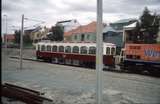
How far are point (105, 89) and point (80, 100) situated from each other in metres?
3.57

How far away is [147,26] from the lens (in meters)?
43.2

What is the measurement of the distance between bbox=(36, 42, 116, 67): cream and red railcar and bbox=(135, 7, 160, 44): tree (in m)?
9.42

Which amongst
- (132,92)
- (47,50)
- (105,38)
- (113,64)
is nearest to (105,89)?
(132,92)

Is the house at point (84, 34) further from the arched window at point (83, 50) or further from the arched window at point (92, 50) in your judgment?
the arched window at point (92, 50)

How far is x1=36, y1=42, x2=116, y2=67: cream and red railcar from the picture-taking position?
32.2 metres

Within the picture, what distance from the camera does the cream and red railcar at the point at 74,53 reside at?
105 ft

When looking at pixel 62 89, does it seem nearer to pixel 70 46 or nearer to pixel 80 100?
pixel 80 100

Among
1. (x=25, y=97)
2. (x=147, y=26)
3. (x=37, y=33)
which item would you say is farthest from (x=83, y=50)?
(x=37, y=33)

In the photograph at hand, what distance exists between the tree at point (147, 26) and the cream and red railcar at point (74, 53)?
9.42m

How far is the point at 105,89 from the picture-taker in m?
16.4

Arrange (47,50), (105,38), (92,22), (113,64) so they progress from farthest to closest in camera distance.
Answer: (92,22) → (105,38) → (47,50) → (113,64)

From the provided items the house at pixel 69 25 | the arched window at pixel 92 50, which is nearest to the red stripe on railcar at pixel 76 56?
the arched window at pixel 92 50

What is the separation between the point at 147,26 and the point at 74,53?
Result: 45.5 ft

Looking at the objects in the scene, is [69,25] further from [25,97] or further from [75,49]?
[25,97]
